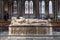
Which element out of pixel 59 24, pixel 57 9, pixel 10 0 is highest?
pixel 10 0

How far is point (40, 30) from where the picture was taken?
6445 mm

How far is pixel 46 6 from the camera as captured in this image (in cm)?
1564

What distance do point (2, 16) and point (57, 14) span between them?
525 cm

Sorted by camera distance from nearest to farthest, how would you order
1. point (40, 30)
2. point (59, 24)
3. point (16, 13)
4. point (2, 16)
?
point (40, 30) → point (59, 24) → point (2, 16) → point (16, 13)

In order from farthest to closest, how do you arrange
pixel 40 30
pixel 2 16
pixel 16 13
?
pixel 16 13 → pixel 2 16 → pixel 40 30

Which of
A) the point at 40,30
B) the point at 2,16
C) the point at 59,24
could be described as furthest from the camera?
the point at 2,16

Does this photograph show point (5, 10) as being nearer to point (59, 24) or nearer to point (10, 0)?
point (10, 0)

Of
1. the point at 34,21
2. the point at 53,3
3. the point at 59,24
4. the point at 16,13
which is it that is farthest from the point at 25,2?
the point at 34,21

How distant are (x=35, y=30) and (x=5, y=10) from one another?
9.10 m

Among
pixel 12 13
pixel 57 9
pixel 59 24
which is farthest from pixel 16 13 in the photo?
pixel 59 24

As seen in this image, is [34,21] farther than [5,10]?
No

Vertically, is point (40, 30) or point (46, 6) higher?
point (46, 6)

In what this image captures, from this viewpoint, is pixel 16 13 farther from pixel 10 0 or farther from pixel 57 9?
pixel 57 9

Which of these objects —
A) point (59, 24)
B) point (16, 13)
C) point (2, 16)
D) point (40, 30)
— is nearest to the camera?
point (40, 30)
